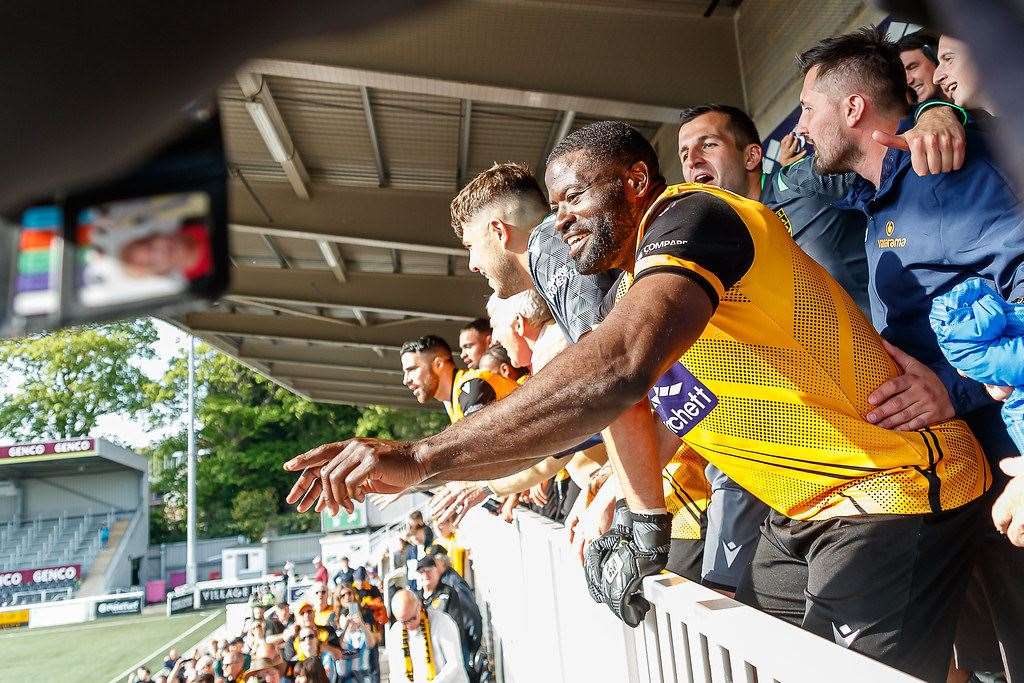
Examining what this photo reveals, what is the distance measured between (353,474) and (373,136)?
795cm

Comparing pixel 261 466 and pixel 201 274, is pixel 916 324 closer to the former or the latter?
pixel 201 274

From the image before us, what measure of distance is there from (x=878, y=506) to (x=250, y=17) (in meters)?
1.74

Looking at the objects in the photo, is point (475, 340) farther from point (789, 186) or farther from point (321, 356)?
point (321, 356)

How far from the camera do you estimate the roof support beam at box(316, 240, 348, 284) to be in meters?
11.5

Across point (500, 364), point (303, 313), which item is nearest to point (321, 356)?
point (303, 313)

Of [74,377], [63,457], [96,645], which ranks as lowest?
[96,645]

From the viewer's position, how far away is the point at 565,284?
2.59 metres

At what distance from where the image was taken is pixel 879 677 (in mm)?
1063

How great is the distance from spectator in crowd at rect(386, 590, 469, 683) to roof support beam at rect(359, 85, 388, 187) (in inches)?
180

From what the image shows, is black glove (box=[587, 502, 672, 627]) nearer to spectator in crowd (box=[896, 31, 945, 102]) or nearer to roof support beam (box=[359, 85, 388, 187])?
spectator in crowd (box=[896, 31, 945, 102])

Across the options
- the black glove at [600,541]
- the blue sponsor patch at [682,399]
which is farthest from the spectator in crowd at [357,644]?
the blue sponsor patch at [682,399]

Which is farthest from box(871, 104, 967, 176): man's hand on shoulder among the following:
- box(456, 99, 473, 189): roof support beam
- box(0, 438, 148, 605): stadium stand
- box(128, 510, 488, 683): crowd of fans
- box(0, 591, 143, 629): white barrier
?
box(0, 438, 148, 605): stadium stand

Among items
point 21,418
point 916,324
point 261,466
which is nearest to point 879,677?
point 916,324

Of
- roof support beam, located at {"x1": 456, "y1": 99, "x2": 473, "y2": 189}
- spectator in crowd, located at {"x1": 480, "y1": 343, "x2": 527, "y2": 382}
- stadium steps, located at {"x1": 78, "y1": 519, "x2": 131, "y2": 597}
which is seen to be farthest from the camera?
stadium steps, located at {"x1": 78, "y1": 519, "x2": 131, "y2": 597}
